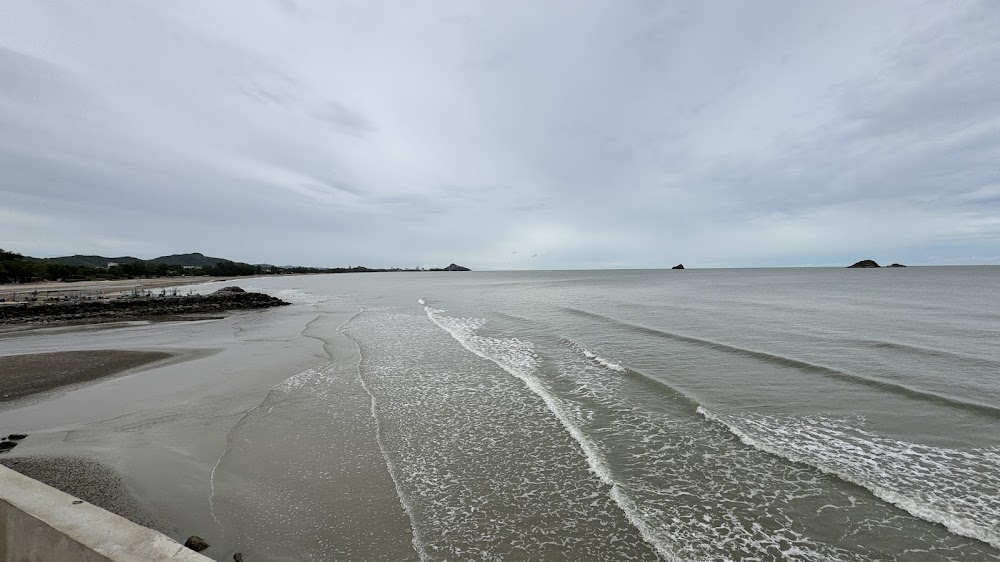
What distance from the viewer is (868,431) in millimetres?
8797

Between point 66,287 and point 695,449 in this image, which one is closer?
point 695,449

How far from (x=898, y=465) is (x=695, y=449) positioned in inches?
132

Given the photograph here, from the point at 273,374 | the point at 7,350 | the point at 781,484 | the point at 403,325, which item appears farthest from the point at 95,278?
the point at 781,484

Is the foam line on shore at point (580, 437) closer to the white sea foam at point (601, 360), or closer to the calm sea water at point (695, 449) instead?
the calm sea water at point (695, 449)

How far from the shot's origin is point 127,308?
35.2m

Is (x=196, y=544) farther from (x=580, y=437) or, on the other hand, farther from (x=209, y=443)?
(x=580, y=437)

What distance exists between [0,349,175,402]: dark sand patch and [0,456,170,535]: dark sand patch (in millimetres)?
6255

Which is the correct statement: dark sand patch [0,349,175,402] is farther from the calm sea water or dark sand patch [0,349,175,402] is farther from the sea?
the calm sea water

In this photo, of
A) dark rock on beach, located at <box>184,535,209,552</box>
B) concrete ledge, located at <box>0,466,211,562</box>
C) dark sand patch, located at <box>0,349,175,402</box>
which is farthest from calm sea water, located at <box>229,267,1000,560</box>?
dark sand patch, located at <box>0,349,175,402</box>

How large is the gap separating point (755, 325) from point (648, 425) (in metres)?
17.7

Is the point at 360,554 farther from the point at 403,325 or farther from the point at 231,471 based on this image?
the point at 403,325

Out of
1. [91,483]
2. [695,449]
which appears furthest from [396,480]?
[695,449]

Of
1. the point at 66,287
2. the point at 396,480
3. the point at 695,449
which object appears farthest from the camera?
the point at 66,287

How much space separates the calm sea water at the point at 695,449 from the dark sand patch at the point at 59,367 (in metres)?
7.76
